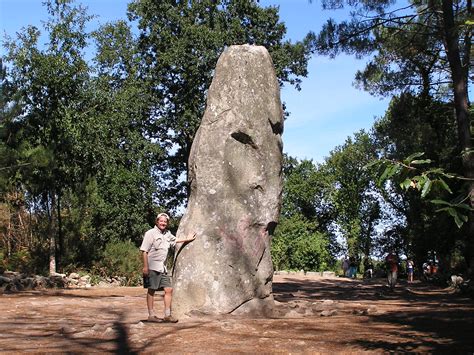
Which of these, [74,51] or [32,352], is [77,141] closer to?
[74,51]

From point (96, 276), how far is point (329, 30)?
35.7ft

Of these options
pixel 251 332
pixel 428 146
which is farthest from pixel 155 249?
pixel 428 146

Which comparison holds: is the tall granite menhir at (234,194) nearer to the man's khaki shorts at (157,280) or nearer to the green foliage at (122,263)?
the man's khaki shorts at (157,280)

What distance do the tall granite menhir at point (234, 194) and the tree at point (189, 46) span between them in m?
17.8

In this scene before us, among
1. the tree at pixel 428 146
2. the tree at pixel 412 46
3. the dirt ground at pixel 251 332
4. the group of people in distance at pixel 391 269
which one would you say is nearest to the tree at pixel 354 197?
the group of people in distance at pixel 391 269

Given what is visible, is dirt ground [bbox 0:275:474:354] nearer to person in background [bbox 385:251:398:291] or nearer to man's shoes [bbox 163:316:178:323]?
man's shoes [bbox 163:316:178:323]

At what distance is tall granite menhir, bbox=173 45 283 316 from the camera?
25.3 feet

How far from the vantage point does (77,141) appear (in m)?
17.6

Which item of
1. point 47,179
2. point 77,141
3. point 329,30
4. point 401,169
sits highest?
point 329,30

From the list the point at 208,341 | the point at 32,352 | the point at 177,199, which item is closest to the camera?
the point at 32,352

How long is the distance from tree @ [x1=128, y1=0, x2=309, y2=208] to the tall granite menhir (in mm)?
17774

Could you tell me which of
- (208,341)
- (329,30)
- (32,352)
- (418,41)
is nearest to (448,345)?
(208,341)

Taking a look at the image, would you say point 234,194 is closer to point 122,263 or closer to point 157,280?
point 157,280

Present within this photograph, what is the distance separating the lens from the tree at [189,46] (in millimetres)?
26375
